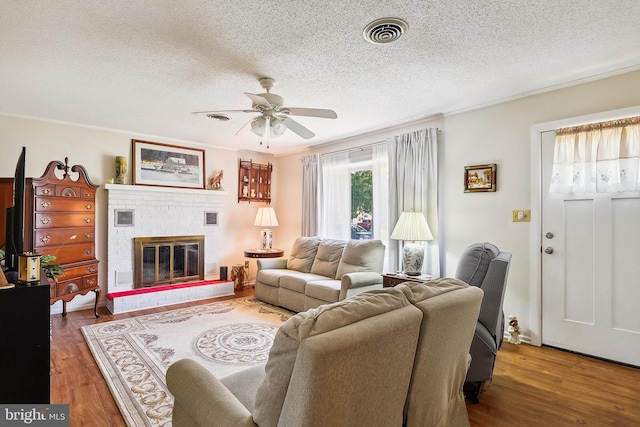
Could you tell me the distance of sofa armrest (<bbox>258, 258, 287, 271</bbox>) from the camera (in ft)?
15.7

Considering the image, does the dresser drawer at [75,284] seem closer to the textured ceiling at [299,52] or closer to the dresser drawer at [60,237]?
the dresser drawer at [60,237]

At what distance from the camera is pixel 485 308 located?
2170 millimetres

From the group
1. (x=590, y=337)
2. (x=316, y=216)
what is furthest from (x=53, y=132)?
(x=590, y=337)

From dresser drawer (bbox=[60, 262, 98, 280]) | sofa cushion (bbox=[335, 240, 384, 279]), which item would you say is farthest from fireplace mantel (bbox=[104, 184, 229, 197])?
sofa cushion (bbox=[335, 240, 384, 279])

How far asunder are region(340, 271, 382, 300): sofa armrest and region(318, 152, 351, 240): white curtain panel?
1249 millimetres

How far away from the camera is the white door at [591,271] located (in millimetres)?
2682

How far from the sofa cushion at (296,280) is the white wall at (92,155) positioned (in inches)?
69.2

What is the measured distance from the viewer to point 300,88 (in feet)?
10.2

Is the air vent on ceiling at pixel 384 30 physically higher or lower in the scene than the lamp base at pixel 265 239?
higher

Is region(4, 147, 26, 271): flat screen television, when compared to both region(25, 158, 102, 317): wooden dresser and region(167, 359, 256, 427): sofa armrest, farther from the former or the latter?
region(167, 359, 256, 427): sofa armrest

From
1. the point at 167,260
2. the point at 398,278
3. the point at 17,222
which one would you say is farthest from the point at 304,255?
the point at 17,222

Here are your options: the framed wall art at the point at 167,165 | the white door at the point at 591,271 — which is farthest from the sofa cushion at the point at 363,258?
the framed wall art at the point at 167,165

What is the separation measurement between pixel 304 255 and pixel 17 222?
3208mm

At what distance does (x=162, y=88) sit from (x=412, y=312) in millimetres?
3018
